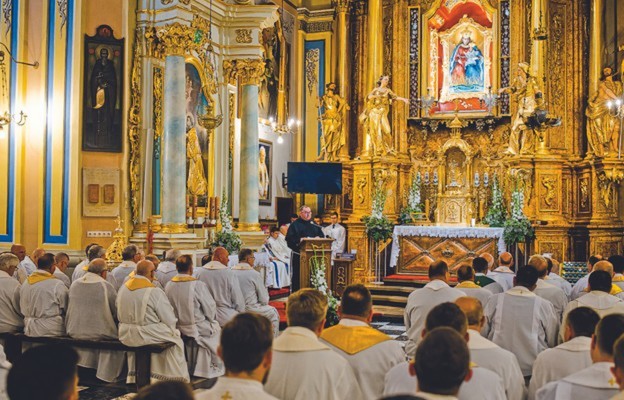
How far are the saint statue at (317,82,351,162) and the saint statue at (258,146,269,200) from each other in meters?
1.67

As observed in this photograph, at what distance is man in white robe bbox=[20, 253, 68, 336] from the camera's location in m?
8.10

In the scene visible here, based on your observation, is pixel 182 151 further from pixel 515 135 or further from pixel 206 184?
pixel 515 135

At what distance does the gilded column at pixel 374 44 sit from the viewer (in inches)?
722

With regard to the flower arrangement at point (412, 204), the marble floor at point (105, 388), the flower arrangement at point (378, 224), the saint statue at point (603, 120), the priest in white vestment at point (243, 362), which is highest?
the saint statue at point (603, 120)

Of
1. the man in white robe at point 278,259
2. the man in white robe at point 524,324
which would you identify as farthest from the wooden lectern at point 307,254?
the man in white robe at point 524,324

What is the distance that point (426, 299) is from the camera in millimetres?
6918

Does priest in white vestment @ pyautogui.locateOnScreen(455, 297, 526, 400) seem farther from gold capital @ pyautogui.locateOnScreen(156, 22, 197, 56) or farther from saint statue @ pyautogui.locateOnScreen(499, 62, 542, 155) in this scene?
saint statue @ pyautogui.locateOnScreen(499, 62, 542, 155)

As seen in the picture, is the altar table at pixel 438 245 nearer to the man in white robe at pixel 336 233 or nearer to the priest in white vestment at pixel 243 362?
the man in white robe at pixel 336 233

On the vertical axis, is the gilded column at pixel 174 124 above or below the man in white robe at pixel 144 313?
above

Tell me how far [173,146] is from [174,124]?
38cm

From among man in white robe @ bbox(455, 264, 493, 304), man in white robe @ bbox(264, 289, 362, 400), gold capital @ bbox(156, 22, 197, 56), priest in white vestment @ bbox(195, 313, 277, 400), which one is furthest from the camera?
gold capital @ bbox(156, 22, 197, 56)

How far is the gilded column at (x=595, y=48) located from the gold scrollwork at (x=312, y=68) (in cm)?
673

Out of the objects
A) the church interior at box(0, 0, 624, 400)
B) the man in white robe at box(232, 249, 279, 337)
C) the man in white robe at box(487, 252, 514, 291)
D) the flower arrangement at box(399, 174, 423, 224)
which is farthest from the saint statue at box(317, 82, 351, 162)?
the man in white robe at box(487, 252, 514, 291)

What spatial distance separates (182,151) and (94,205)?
5.66 ft
